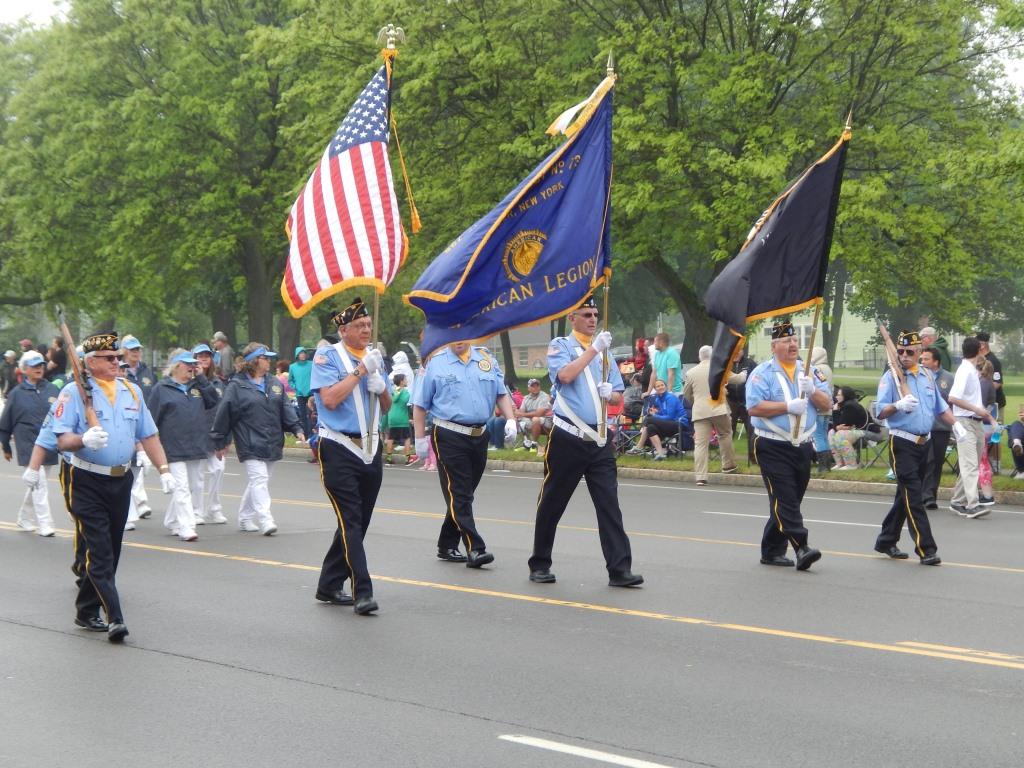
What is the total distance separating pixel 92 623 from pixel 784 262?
6038 millimetres

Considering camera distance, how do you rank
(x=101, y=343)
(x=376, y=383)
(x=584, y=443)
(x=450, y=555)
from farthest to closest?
1. (x=450, y=555)
2. (x=584, y=443)
3. (x=376, y=383)
4. (x=101, y=343)

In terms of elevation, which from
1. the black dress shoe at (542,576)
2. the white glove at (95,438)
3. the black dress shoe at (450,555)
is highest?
the white glove at (95,438)

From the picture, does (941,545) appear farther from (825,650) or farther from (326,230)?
(326,230)

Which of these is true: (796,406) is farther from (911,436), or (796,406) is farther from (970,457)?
(970,457)

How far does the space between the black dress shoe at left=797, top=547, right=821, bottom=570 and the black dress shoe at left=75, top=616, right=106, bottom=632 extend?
17.5ft

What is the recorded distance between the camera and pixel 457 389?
11906 mm

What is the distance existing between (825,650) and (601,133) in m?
4.59

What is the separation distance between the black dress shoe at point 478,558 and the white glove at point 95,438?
12.9 feet

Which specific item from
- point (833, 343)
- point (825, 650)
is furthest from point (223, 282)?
point (825, 650)

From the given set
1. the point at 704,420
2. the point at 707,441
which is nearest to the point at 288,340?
the point at 704,420

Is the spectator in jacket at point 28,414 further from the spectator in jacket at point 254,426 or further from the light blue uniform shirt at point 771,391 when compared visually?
the light blue uniform shirt at point 771,391

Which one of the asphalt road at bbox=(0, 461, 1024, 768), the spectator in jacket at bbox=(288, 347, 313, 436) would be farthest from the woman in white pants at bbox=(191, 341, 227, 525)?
the spectator in jacket at bbox=(288, 347, 313, 436)

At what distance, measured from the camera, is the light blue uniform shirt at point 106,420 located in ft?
29.3

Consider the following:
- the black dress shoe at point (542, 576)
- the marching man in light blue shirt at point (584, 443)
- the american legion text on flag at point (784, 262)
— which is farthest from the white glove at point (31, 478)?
the american legion text on flag at point (784, 262)
